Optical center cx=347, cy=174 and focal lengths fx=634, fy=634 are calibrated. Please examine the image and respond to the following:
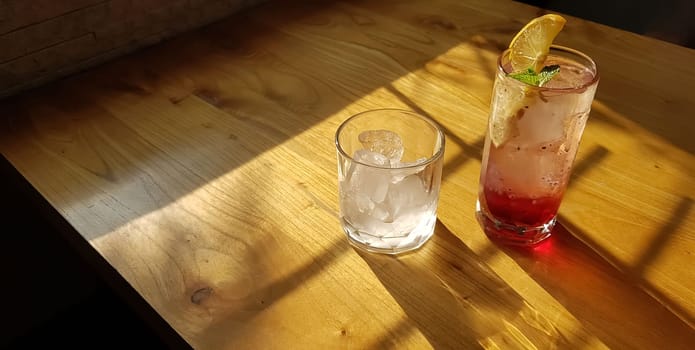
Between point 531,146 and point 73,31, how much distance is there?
811 millimetres

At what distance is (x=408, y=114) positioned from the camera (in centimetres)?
81

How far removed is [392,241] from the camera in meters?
0.75

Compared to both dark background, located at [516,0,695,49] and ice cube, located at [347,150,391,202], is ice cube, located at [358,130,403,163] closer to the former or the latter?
ice cube, located at [347,150,391,202]

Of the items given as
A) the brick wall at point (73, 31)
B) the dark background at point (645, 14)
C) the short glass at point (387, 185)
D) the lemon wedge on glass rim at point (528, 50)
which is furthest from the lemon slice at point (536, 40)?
the dark background at point (645, 14)

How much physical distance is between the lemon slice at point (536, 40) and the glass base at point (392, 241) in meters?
0.22

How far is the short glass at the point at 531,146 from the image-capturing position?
664mm

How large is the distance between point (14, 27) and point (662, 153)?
1009mm

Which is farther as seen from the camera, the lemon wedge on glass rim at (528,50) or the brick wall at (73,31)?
the brick wall at (73,31)

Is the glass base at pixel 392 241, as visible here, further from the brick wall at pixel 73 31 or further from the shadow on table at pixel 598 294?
the brick wall at pixel 73 31

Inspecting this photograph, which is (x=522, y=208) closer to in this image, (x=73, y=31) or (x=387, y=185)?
(x=387, y=185)

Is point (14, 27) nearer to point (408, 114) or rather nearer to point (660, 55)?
point (408, 114)

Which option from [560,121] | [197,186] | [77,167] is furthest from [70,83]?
[560,121]

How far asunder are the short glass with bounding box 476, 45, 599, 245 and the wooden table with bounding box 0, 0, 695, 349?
0.03 m

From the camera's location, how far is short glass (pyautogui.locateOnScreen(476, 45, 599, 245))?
2.18 feet
